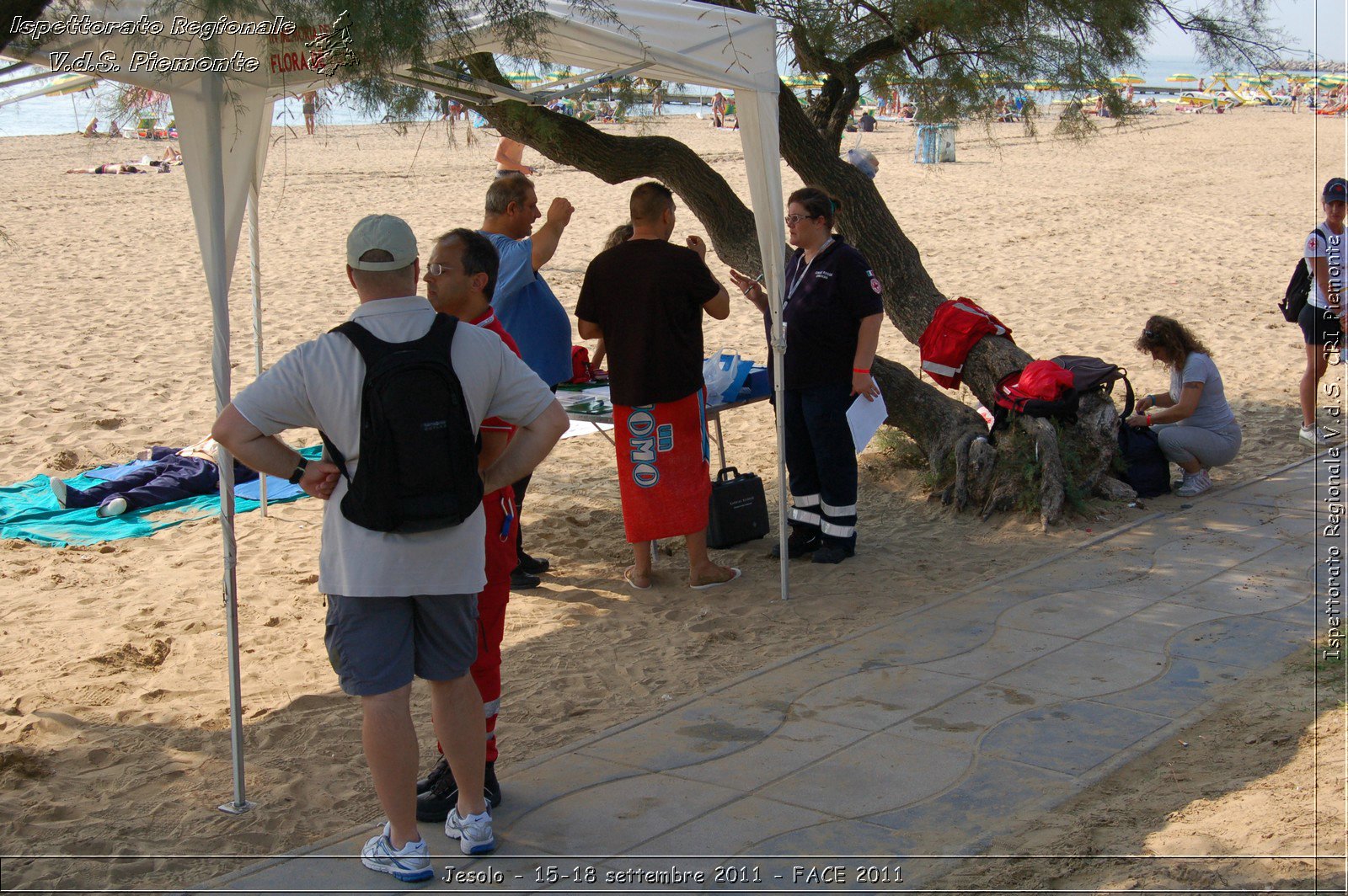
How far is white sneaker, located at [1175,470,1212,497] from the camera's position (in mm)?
7227

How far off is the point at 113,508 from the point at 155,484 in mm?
356

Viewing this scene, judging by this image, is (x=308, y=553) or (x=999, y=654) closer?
(x=999, y=654)

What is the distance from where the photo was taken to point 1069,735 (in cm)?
415

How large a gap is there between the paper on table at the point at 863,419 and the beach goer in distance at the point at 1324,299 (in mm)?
3346

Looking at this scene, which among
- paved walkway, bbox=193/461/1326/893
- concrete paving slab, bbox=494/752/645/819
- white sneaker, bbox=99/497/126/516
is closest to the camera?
paved walkway, bbox=193/461/1326/893

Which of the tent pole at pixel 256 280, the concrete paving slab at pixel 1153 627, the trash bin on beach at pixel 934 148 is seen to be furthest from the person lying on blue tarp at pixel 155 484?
the trash bin on beach at pixel 934 148

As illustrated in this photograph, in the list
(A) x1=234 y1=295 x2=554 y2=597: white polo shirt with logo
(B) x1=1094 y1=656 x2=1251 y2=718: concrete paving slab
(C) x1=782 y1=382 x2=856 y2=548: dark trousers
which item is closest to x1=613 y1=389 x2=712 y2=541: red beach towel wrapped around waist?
(C) x1=782 y1=382 x2=856 y2=548: dark trousers

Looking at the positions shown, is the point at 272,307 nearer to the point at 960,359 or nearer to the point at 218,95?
the point at 960,359

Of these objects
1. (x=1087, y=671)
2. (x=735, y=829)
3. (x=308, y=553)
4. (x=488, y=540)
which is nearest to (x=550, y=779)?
(x=735, y=829)

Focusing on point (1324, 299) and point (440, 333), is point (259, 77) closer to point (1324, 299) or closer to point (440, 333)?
point (440, 333)

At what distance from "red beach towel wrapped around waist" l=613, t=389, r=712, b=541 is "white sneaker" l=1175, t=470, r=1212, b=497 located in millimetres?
3153

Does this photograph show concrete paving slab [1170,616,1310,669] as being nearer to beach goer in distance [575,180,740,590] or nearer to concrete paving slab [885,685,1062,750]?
concrete paving slab [885,685,1062,750]

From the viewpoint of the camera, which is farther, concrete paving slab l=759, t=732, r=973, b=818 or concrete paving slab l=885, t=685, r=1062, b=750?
concrete paving slab l=885, t=685, r=1062, b=750

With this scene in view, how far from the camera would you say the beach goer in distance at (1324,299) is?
757 cm
